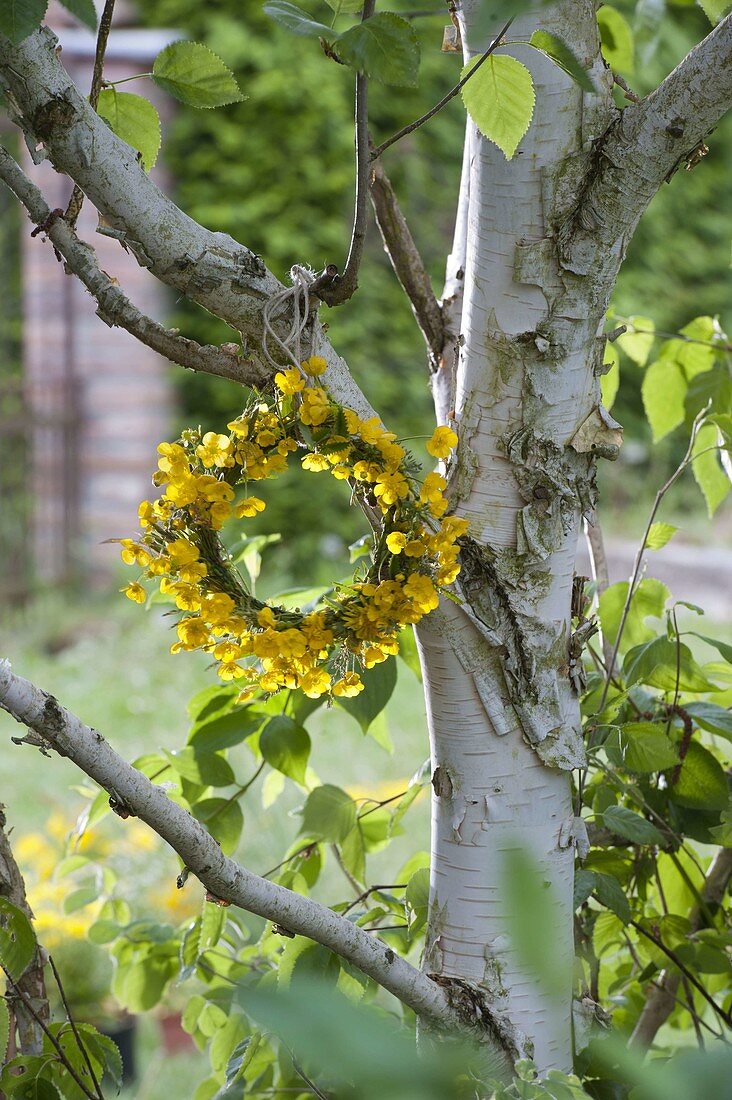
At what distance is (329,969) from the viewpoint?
0.89 meters

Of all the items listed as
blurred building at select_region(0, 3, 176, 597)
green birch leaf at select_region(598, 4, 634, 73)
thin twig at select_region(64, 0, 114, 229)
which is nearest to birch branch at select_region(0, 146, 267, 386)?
thin twig at select_region(64, 0, 114, 229)

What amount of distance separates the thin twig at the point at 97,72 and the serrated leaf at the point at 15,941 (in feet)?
1.81

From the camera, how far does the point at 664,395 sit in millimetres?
1287

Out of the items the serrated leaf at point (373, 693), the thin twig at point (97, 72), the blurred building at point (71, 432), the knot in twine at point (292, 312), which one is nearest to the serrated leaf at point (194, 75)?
the thin twig at point (97, 72)

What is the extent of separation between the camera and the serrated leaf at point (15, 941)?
77cm

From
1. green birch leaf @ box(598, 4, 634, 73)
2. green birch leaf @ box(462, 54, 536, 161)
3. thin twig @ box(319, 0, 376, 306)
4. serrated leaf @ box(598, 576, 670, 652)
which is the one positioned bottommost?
serrated leaf @ box(598, 576, 670, 652)

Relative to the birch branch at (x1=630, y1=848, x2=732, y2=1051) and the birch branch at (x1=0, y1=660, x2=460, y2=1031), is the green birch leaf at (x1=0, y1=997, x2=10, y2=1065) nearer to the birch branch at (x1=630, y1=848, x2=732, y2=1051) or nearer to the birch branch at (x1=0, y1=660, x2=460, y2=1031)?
the birch branch at (x1=0, y1=660, x2=460, y2=1031)

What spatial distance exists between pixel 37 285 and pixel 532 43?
4750 mm

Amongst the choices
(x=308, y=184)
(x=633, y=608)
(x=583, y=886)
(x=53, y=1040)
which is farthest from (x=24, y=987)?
(x=308, y=184)

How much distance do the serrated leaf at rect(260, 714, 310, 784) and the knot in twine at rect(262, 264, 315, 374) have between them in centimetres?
42

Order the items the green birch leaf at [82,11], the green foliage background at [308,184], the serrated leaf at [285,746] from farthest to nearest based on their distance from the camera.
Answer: the green foliage background at [308,184] < the serrated leaf at [285,746] < the green birch leaf at [82,11]

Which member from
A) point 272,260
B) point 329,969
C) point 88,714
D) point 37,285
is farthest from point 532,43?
point 37,285

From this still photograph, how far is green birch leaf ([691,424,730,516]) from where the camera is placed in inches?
46.7

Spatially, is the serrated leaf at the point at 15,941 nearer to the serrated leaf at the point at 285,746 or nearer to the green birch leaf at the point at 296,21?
the serrated leaf at the point at 285,746
